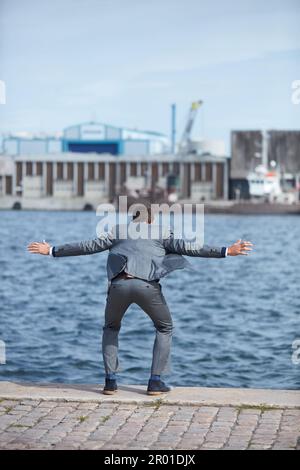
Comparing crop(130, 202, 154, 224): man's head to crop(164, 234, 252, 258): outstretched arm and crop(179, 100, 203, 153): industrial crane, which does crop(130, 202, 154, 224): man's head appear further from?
crop(179, 100, 203, 153): industrial crane

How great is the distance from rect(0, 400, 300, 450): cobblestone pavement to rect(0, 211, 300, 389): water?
19.5 ft

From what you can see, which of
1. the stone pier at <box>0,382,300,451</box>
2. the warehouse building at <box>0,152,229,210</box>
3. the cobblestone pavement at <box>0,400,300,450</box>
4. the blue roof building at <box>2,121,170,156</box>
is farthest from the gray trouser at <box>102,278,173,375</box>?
the blue roof building at <box>2,121,170,156</box>

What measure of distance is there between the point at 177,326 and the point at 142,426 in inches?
550

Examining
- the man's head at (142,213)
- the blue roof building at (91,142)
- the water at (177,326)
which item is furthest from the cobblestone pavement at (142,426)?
the blue roof building at (91,142)

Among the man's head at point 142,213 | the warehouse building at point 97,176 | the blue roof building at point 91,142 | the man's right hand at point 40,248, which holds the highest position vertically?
the man's head at point 142,213

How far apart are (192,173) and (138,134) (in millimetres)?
21139

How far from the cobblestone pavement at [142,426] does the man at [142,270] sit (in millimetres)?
495

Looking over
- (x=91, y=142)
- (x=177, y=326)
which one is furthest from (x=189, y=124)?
(x=177, y=326)

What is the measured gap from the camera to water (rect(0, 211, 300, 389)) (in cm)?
1505

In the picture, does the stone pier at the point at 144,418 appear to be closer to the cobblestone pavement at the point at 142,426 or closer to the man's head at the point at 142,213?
the cobblestone pavement at the point at 142,426

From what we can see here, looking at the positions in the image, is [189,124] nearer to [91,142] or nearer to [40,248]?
[91,142]

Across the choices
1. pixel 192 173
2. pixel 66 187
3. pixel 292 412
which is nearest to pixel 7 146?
pixel 66 187

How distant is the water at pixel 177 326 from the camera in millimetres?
15055
